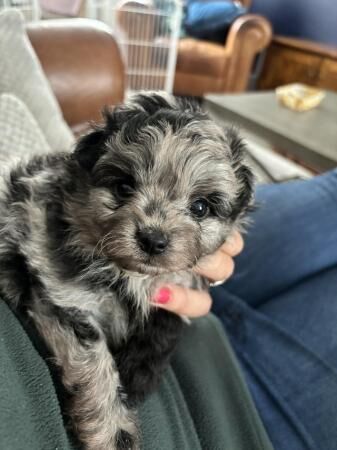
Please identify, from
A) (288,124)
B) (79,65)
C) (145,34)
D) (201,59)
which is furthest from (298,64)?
(79,65)

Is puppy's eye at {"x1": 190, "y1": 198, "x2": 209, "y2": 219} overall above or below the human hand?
above

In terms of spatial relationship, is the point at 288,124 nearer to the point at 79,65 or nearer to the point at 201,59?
the point at 79,65

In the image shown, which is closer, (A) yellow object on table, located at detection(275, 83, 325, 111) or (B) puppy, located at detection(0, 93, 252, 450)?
(B) puppy, located at detection(0, 93, 252, 450)

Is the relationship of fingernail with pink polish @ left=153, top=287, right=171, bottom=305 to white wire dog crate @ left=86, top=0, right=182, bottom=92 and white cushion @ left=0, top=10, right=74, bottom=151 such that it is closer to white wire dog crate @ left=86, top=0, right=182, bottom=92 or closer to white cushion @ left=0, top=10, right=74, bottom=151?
white cushion @ left=0, top=10, right=74, bottom=151

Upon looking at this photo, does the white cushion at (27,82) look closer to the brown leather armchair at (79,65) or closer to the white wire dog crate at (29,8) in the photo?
the brown leather armchair at (79,65)

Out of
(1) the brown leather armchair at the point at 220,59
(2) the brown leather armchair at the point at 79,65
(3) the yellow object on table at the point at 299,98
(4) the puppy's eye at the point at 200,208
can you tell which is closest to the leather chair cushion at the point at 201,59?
(1) the brown leather armchair at the point at 220,59

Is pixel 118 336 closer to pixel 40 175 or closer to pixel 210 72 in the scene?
pixel 40 175

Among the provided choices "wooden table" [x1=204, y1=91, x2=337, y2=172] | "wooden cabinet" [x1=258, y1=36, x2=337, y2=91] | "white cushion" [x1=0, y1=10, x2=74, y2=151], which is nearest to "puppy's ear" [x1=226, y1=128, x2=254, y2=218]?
"white cushion" [x1=0, y1=10, x2=74, y2=151]

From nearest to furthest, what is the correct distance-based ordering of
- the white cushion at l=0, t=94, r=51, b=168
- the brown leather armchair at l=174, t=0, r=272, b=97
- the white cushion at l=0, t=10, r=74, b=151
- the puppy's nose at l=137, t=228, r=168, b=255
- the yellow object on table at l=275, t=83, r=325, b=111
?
1. the puppy's nose at l=137, t=228, r=168, b=255
2. the white cushion at l=0, t=94, r=51, b=168
3. the white cushion at l=0, t=10, r=74, b=151
4. the yellow object on table at l=275, t=83, r=325, b=111
5. the brown leather armchair at l=174, t=0, r=272, b=97
